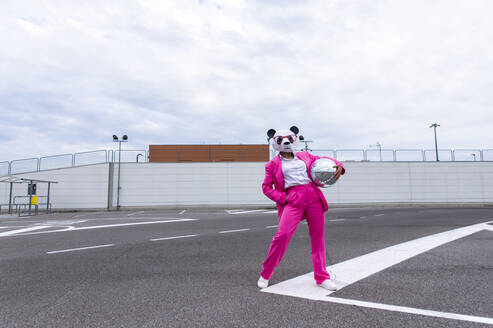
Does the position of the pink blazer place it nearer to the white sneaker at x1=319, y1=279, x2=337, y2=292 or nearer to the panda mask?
the panda mask

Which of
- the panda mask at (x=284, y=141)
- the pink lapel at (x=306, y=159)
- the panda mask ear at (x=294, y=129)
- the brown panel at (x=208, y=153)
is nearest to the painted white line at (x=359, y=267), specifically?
the pink lapel at (x=306, y=159)

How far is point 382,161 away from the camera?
2423cm

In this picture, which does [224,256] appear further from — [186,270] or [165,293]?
[165,293]

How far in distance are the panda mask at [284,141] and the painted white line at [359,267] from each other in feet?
5.19

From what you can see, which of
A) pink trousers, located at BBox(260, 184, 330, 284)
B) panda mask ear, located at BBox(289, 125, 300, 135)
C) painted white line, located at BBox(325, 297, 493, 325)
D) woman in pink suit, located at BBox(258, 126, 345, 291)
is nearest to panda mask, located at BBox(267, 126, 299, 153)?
woman in pink suit, located at BBox(258, 126, 345, 291)

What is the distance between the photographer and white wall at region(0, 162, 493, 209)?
22.1m

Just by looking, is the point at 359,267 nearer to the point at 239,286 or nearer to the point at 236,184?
the point at 239,286

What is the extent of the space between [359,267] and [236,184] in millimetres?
19453

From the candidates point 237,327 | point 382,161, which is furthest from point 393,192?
point 237,327

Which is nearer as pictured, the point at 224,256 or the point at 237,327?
the point at 237,327

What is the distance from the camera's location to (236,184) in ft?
76.9

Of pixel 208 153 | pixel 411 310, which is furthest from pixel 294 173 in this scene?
pixel 208 153

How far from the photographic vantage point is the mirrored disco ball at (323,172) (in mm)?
3302

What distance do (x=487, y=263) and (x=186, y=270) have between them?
4345 mm
